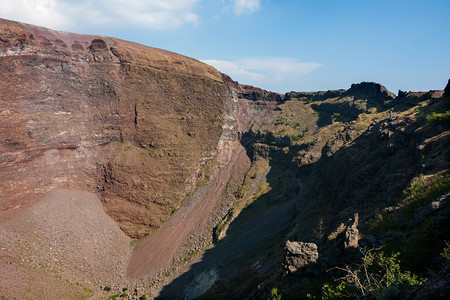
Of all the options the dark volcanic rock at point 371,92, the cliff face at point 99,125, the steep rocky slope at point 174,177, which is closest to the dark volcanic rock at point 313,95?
the dark volcanic rock at point 371,92

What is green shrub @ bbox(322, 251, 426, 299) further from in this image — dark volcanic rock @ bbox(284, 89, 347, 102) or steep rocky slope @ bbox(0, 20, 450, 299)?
dark volcanic rock @ bbox(284, 89, 347, 102)

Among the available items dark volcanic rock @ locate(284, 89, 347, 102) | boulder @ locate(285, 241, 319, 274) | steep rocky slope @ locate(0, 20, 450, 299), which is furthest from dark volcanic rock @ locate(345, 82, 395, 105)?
boulder @ locate(285, 241, 319, 274)

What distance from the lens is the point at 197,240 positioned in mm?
39844

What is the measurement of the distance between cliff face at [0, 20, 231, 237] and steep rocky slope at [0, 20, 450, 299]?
0.64ft

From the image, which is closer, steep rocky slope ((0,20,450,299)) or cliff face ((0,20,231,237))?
steep rocky slope ((0,20,450,299))

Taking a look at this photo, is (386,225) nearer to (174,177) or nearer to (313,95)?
(174,177)

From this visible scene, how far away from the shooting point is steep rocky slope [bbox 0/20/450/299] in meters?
21.6

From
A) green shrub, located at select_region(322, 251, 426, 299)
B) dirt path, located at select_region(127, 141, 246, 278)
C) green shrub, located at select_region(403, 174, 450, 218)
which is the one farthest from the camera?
dirt path, located at select_region(127, 141, 246, 278)

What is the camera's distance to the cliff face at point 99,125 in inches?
1410

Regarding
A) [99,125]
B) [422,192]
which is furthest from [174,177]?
[422,192]

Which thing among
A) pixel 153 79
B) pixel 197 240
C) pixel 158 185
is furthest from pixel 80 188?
pixel 153 79

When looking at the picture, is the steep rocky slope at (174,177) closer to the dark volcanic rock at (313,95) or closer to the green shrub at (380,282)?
the green shrub at (380,282)

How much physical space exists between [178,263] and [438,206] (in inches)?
1303

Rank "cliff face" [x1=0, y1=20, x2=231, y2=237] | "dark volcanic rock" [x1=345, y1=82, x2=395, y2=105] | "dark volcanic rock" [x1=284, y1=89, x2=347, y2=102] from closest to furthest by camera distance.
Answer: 1. "cliff face" [x1=0, y1=20, x2=231, y2=237]
2. "dark volcanic rock" [x1=345, y1=82, x2=395, y2=105]
3. "dark volcanic rock" [x1=284, y1=89, x2=347, y2=102]
